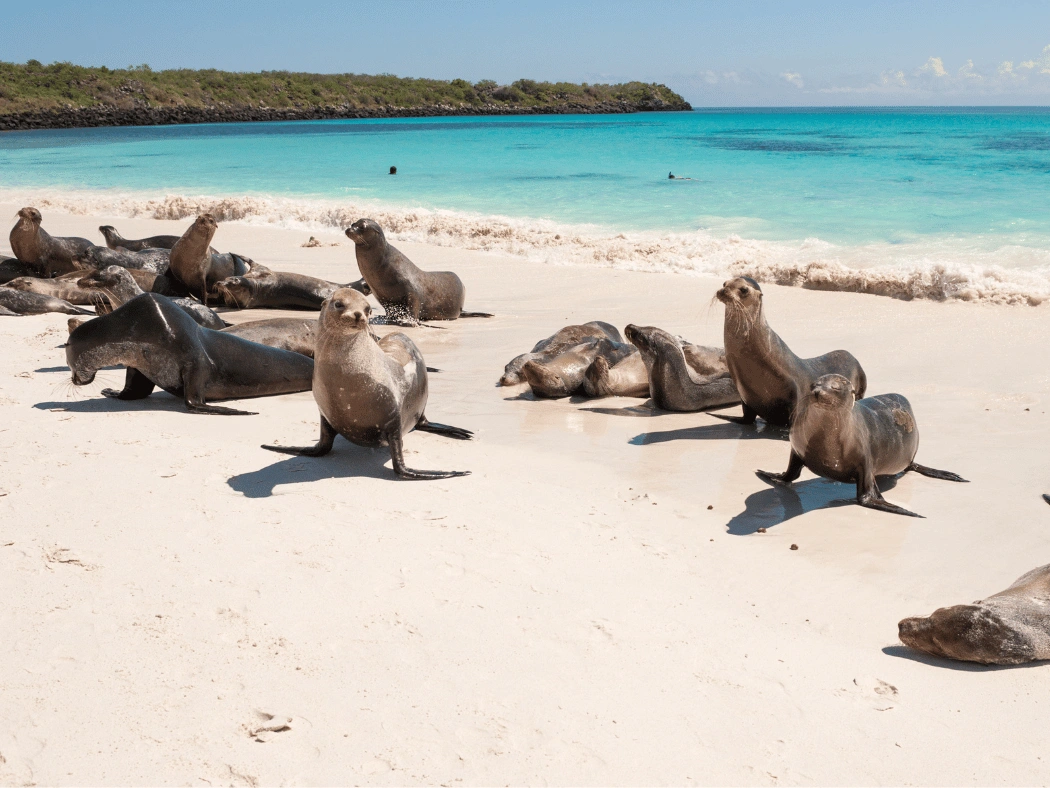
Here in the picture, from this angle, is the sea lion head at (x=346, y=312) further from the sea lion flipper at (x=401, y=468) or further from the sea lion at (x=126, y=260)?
the sea lion at (x=126, y=260)

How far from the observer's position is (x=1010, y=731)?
2.96 metres

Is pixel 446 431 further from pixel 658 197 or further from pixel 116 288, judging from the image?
pixel 658 197

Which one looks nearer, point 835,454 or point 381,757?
point 381,757

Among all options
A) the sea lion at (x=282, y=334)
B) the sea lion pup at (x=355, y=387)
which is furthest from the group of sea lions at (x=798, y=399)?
the sea lion pup at (x=355, y=387)

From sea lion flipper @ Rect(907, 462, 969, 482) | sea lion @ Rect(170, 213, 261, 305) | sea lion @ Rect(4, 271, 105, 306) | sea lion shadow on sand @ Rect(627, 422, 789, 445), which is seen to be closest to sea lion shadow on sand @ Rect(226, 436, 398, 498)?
sea lion shadow on sand @ Rect(627, 422, 789, 445)

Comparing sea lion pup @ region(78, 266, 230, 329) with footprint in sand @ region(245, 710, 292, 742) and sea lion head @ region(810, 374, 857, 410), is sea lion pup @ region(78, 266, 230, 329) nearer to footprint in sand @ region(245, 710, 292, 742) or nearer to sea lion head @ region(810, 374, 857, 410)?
sea lion head @ region(810, 374, 857, 410)

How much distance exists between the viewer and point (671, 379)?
709cm

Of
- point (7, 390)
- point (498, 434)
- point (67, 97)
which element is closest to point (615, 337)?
point (498, 434)

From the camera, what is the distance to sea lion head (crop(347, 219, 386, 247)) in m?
9.87

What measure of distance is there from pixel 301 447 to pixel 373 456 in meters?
0.43

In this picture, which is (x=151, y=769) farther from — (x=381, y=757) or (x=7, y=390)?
(x=7, y=390)

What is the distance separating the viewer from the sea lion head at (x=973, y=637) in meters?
3.36

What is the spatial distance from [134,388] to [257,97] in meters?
96.3

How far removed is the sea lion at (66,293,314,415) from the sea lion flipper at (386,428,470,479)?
1.47 m
